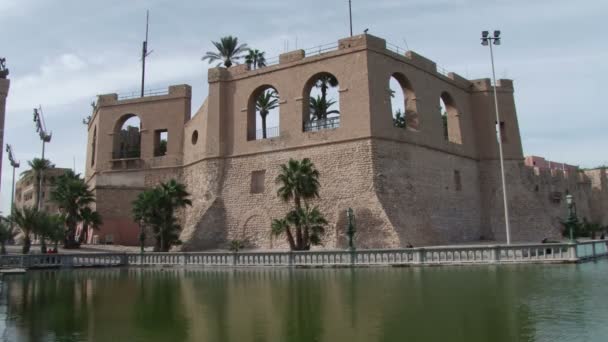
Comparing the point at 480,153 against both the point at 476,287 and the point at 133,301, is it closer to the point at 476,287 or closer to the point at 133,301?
the point at 476,287

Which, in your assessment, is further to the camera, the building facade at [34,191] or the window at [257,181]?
the building facade at [34,191]

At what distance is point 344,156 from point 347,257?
7399mm

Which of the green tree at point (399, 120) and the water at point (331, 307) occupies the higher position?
the green tree at point (399, 120)

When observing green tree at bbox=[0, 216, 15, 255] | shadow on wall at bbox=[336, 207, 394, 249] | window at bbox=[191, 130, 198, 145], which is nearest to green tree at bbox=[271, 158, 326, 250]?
shadow on wall at bbox=[336, 207, 394, 249]

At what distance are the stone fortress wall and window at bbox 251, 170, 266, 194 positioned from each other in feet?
0.24

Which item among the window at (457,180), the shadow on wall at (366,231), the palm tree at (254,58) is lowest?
the shadow on wall at (366,231)

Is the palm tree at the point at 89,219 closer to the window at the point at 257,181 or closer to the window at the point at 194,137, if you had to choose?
the window at the point at 194,137

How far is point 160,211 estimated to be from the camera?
87.9 ft

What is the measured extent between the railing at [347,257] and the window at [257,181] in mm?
6783

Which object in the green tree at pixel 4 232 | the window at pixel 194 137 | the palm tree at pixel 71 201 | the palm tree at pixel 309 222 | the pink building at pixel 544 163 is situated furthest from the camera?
the pink building at pixel 544 163

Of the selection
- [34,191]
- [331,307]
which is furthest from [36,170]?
[331,307]

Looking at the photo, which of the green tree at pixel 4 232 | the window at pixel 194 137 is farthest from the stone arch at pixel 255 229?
the green tree at pixel 4 232

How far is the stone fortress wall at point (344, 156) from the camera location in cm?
2527

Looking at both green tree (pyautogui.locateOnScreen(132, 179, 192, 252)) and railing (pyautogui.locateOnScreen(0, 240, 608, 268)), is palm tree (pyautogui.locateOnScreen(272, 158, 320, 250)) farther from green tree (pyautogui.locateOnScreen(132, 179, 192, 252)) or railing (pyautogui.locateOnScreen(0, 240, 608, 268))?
green tree (pyautogui.locateOnScreen(132, 179, 192, 252))
